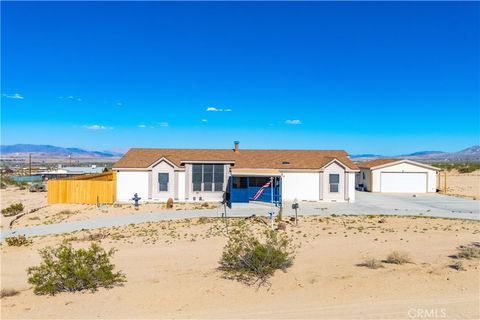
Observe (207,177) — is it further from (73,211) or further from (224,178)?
(73,211)

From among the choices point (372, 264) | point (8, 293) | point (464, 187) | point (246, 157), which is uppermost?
point (246, 157)

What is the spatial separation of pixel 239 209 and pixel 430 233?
11.3 metres

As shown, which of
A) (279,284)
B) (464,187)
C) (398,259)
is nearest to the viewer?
(279,284)

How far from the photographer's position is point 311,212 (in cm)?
2253

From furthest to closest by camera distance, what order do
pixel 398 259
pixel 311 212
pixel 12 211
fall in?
pixel 12 211
pixel 311 212
pixel 398 259

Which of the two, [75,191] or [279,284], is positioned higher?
[75,191]

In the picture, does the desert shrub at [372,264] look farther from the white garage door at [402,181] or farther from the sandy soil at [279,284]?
the white garage door at [402,181]

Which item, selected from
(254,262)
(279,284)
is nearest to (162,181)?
(254,262)

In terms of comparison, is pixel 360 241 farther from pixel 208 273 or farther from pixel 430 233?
pixel 208 273

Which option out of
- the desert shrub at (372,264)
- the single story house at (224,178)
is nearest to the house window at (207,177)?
the single story house at (224,178)

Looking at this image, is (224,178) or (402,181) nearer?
(224,178)

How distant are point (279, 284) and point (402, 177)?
30.4 meters

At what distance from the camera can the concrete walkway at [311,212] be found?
18.5 metres

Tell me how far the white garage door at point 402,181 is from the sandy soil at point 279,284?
20664 mm
